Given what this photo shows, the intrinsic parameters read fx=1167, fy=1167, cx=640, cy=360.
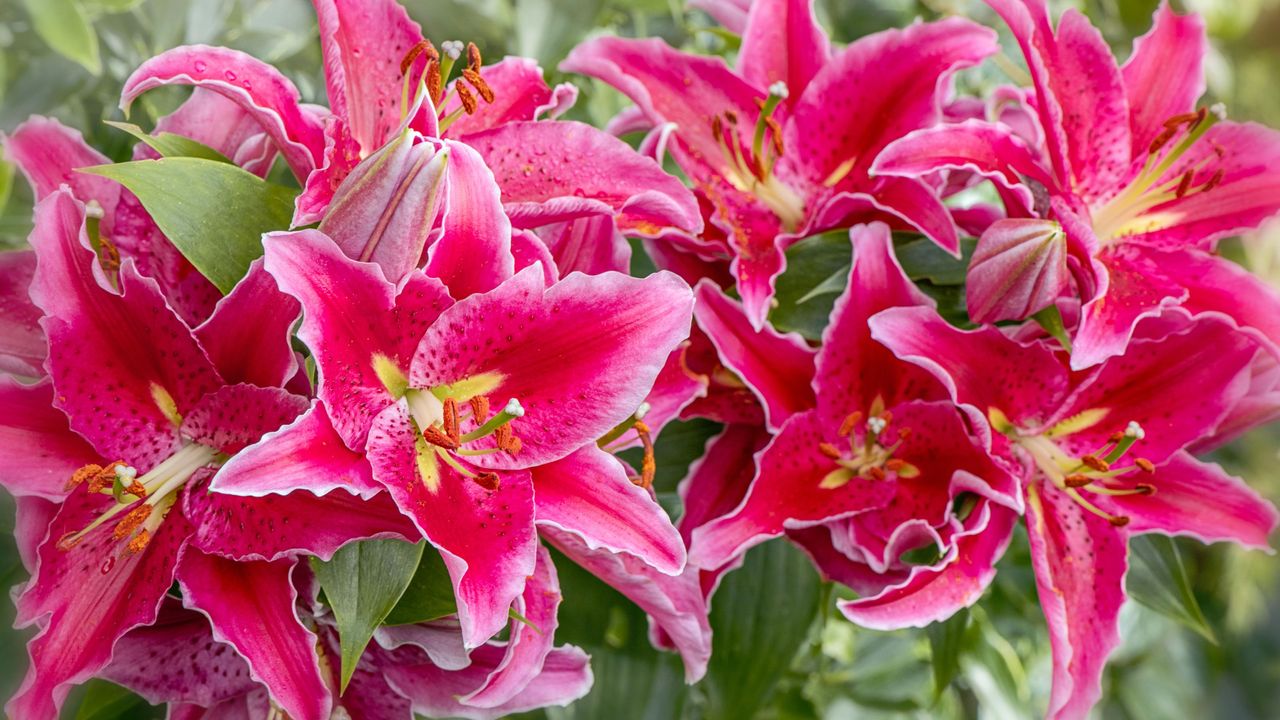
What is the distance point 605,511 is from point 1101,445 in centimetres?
29

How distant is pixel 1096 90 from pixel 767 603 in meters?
0.33

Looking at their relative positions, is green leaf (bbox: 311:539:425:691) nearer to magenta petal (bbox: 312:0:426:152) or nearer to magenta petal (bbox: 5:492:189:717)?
magenta petal (bbox: 5:492:189:717)

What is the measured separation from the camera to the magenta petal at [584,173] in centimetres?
52

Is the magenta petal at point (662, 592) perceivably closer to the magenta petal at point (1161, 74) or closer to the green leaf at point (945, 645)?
the green leaf at point (945, 645)

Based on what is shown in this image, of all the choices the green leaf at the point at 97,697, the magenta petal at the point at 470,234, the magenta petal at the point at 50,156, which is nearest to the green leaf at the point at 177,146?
the magenta petal at the point at 50,156

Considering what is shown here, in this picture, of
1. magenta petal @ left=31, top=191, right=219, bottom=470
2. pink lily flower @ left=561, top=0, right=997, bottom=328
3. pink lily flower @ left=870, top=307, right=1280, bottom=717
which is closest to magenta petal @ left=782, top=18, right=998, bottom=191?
pink lily flower @ left=561, top=0, right=997, bottom=328

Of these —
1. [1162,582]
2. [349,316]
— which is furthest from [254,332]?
[1162,582]

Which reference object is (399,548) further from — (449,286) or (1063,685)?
(1063,685)

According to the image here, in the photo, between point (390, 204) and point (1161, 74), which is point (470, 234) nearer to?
point (390, 204)

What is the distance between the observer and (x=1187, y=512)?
60 cm

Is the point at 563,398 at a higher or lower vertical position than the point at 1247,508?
higher

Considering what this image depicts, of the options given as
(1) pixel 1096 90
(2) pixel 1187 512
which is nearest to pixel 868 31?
(1) pixel 1096 90

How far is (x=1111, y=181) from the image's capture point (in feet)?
1.98

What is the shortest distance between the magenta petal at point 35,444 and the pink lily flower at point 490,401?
0.35 ft
